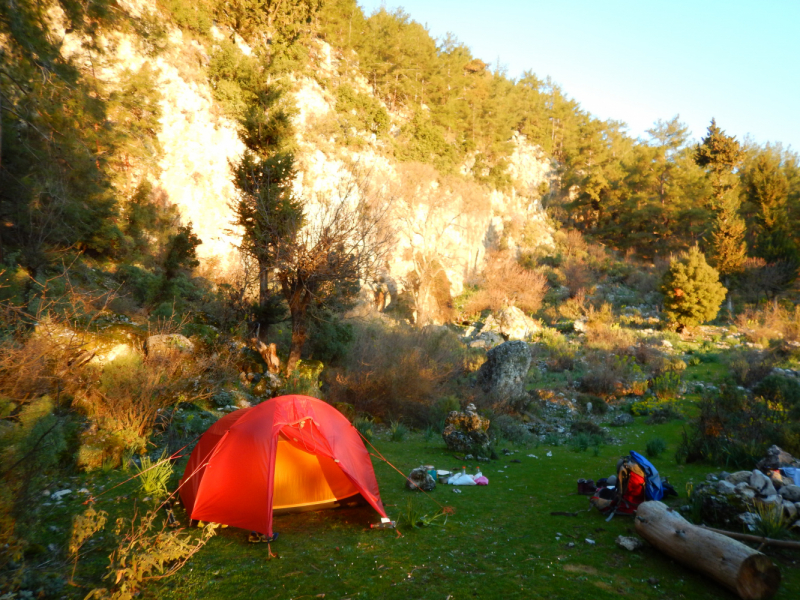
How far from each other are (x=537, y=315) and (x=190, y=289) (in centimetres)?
2127

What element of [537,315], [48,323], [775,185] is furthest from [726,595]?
[775,185]

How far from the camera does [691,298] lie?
22297 mm

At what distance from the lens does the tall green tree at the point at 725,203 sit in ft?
89.8

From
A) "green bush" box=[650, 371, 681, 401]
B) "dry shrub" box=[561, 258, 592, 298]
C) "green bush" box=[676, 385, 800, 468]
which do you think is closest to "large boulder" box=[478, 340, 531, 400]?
"green bush" box=[650, 371, 681, 401]

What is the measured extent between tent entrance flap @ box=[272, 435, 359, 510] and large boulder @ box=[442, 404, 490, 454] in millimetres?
3861

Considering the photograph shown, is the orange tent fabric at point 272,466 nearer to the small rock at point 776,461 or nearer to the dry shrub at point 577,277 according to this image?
the small rock at point 776,461

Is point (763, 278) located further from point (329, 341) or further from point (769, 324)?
point (329, 341)

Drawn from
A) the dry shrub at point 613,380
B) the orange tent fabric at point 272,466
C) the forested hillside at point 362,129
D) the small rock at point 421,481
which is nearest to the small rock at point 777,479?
the small rock at point 421,481

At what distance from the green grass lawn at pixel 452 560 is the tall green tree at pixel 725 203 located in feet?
87.4

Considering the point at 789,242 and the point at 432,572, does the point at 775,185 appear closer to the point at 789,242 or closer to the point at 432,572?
the point at 789,242

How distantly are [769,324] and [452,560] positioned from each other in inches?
938

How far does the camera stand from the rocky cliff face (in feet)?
64.6

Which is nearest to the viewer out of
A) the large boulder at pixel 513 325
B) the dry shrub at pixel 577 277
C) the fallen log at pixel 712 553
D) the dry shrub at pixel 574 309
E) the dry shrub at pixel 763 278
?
the fallen log at pixel 712 553

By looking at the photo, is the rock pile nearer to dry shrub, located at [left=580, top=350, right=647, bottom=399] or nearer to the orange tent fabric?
the orange tent fabric
